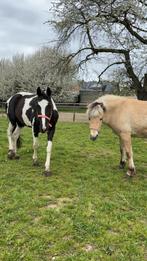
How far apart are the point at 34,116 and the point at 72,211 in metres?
2.83

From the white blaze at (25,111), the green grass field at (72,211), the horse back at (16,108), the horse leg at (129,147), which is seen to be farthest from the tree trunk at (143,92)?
the horse leg at (129,147)

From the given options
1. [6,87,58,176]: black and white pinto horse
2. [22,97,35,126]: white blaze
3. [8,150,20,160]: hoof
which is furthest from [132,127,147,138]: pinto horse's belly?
[8,150,20,160]: hoof

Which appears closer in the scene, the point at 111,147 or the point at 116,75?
the point at 111,147

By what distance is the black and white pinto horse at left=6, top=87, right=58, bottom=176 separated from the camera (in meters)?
6.08

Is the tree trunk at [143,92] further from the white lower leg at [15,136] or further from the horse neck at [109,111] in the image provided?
the horse neck at [109,111]

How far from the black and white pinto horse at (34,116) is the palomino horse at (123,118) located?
775mm

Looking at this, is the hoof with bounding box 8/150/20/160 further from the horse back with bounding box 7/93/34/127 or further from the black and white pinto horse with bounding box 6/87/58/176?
the horse back with bounding box 7/93/34/127

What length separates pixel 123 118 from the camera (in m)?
6.20

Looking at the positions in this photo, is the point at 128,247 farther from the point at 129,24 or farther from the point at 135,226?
the point at 129,24

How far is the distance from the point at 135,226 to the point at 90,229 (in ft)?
1.81

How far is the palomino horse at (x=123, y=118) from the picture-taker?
6113mm

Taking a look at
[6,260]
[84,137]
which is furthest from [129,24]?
[6,260]

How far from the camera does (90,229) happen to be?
3.66 metres

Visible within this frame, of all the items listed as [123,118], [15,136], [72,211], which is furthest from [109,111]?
[72,211]
